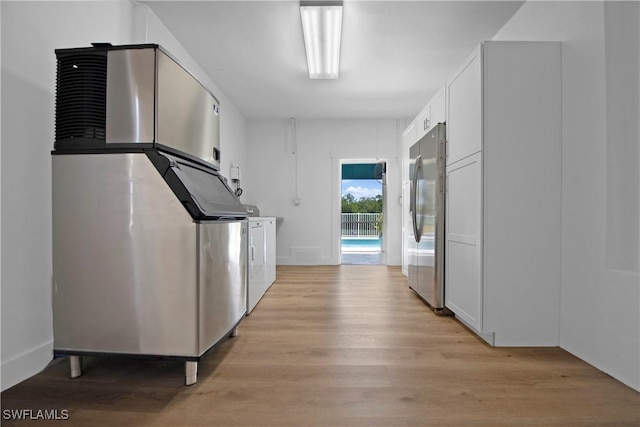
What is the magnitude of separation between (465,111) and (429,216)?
92 centimetres

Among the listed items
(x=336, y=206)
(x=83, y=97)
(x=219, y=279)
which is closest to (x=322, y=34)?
(x=83, y=97)

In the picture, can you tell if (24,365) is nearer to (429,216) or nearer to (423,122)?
(429,216)

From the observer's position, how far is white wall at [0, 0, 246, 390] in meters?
1.47

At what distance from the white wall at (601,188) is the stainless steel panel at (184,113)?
212cm

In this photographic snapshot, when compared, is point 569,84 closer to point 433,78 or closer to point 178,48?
point 433,78

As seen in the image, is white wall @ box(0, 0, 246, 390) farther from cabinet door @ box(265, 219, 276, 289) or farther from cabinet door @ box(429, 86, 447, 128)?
cabinet door @ box(429, 86, 447, 128)

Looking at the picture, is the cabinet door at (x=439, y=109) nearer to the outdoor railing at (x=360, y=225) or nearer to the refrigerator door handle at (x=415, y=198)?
the refrigerator door handle at (x=415, y=198)

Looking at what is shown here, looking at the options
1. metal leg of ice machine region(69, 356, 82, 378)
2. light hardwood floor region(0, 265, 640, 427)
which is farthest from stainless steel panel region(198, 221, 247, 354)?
metal leg of ice machine region(69, 356, 82, 378)

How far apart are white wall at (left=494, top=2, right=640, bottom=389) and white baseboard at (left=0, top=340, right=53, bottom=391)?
280cm

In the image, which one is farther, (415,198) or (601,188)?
(415,198)

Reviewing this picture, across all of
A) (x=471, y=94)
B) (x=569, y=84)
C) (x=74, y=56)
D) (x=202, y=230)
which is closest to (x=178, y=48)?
(x=74, y=56)

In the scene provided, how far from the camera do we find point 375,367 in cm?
168

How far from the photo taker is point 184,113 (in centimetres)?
167

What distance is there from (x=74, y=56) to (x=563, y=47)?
2.63m
